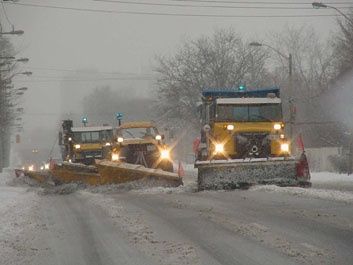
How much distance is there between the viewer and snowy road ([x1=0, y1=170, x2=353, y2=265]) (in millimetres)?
7578

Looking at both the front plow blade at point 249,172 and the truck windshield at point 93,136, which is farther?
the truck windshield at point 93,136

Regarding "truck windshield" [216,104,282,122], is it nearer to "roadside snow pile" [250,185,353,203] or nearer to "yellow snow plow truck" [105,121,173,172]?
"roadside snow pile" [250,185,353,203]

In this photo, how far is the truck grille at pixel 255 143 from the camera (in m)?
18.1

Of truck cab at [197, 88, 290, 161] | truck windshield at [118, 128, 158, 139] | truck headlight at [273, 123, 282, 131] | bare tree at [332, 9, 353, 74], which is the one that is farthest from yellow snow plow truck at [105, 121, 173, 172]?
bare tree at [332, 9, 353, 74]

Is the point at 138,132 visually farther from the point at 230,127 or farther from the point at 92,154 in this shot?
the point at 230,127

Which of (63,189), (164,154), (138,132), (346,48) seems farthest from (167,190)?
(346,48)

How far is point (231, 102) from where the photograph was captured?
18.5m

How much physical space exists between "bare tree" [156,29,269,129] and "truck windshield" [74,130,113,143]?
2301 cm

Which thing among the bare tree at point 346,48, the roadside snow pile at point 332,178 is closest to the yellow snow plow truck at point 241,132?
the roadside snow pile at point 332,178

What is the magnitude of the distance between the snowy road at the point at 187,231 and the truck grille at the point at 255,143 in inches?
128

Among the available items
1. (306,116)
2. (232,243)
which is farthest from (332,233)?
(306,116)

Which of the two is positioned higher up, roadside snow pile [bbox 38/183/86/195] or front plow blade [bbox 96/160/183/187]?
front plow blade [bbox 96/160/183/187]

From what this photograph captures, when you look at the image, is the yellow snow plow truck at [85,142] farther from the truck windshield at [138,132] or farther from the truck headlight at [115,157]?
the truck headlight at [115,157]

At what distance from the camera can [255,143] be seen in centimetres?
1817
